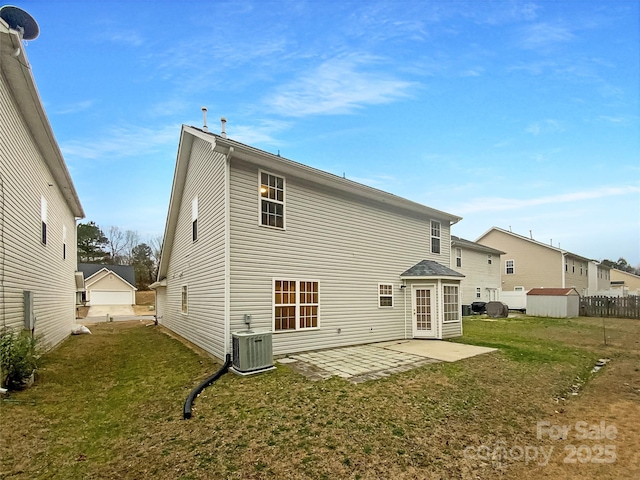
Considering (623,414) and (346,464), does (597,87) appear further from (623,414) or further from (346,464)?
(346,464)

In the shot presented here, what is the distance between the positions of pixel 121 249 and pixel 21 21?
2366 inches

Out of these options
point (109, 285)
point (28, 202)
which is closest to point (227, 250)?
point (28, 202)

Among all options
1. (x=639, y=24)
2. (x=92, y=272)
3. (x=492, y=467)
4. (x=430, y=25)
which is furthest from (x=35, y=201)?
(x=92, y=272)

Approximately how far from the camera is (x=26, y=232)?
8.30 meters

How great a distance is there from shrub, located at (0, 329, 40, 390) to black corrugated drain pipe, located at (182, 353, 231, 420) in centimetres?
320

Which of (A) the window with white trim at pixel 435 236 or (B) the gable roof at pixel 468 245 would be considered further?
(B) the gable roof at pixel 468 245

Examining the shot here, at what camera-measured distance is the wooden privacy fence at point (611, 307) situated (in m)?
20.1

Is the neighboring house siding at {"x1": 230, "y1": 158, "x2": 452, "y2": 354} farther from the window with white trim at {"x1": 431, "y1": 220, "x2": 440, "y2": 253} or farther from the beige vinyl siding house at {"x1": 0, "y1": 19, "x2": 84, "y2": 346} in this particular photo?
the beige vinyl siding house at {"x1": 0, "y1": 19, "x2": 84, "y2": 346}

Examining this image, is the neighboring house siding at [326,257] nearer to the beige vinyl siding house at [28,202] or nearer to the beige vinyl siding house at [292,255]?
the beige vinyl siding house at [292,255]

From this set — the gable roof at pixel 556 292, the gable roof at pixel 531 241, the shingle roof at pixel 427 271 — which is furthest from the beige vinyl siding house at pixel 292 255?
the gable roof at pixel 531 241

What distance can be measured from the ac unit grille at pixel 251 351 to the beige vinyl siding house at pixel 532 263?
28.7 m

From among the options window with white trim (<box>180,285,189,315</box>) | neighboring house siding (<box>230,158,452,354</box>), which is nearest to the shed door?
neighboring house siding (<box>230,158,452,354</box>)

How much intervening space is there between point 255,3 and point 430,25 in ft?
18.9

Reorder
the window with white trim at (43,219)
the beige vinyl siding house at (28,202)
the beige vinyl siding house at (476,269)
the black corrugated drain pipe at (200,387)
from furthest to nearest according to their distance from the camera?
the beige vinyl siding house at (476,269) < the window with white trim at (43,219) < the beige vinyl siding house at (28,202) < the black corrugated drain pipe at (200,387)
